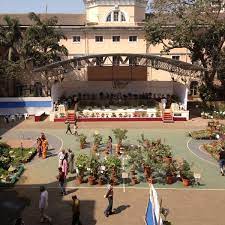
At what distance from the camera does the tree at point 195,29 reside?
41469 mm

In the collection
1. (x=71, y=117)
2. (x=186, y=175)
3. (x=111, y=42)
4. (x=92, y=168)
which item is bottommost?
(x=186, y=175)

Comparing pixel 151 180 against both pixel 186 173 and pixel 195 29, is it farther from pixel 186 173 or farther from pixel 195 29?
pixel 195 29

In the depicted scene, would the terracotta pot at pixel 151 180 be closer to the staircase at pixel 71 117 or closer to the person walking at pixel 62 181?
the person walking at pixel 62 181

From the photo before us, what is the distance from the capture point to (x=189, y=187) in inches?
850

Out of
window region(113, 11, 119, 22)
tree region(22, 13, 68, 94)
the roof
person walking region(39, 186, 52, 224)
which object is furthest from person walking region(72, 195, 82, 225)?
window region(113, 11, 119, 22)

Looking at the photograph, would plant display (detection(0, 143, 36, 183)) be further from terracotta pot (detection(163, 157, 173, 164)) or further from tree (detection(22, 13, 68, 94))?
tree (detection(22, 13, 68, 94))

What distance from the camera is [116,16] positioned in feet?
170

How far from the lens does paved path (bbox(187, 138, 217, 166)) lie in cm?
2655

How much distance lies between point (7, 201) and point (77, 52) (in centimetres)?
3529

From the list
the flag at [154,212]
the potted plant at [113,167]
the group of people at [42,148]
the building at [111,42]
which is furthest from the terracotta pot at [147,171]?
the building at [111,42]

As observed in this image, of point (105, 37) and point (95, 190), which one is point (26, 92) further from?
point (95, 190)

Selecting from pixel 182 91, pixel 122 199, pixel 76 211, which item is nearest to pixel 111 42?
pixel 182 91

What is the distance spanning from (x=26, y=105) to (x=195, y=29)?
17863mm

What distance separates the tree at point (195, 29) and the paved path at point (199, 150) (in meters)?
13.8
